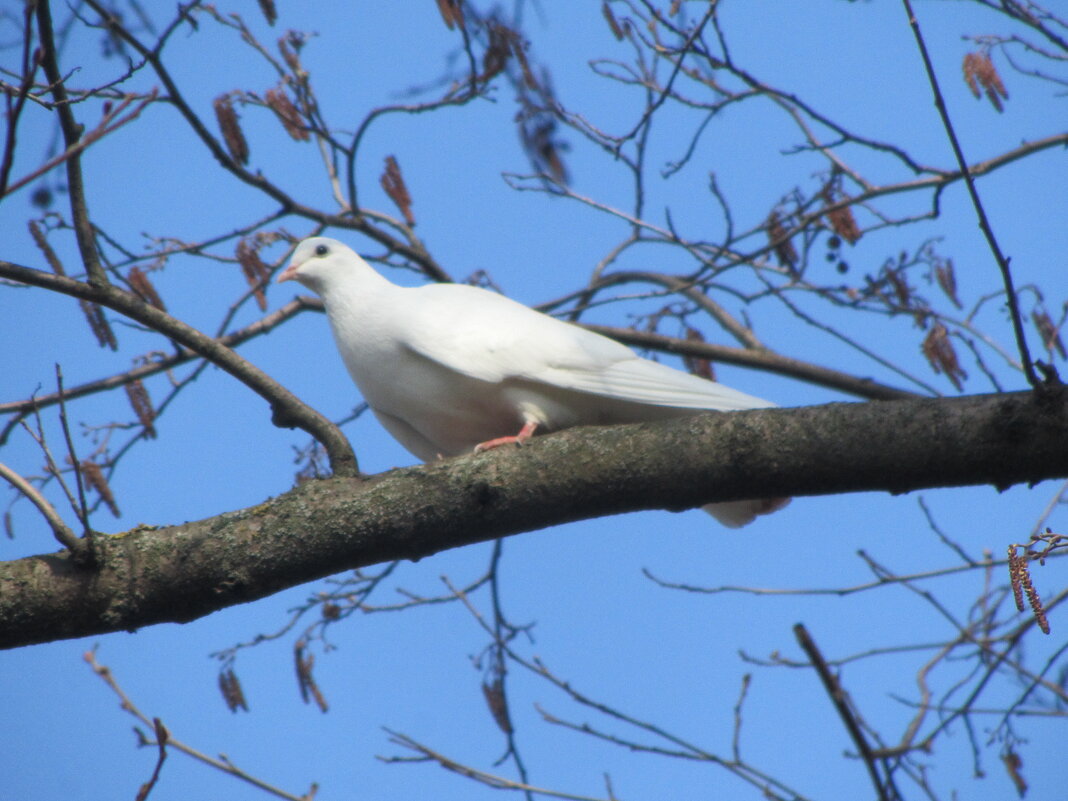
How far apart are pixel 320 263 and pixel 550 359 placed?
4.33ft

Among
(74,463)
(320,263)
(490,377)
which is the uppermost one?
(320,263)

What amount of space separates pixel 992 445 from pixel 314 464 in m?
3.20

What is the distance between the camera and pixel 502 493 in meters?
2.62

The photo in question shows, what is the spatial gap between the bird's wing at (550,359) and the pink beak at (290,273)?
0.88m

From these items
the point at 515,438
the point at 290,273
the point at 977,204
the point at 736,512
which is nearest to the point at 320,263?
the point at 290,273

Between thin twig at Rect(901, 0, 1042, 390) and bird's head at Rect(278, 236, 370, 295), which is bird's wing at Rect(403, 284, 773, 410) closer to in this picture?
bird's head at Rect(278, 236, 370, 295)

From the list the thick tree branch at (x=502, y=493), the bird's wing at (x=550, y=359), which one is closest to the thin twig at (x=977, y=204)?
the thick tree branch at (x=502, y=493)

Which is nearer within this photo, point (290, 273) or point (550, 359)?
point (550, 359)

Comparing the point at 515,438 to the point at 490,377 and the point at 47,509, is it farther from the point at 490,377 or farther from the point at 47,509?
the point at 47,509

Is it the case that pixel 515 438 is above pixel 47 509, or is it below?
above

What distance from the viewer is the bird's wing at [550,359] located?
11.6 feet

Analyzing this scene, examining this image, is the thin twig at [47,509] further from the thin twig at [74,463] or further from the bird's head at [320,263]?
the bird's head at [320,263]

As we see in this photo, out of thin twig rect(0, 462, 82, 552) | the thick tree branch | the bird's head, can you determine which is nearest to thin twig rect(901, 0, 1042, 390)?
the thick tree branch

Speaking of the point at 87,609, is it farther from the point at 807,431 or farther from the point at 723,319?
the point at 723,319
